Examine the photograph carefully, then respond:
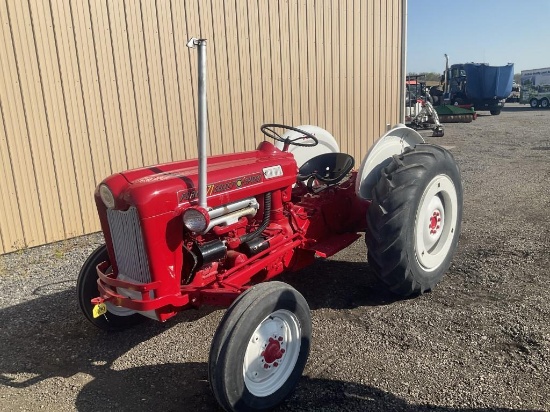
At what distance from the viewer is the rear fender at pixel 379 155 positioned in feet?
12.5

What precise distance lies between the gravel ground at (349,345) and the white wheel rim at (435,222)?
26 cm

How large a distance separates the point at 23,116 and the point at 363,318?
409cm

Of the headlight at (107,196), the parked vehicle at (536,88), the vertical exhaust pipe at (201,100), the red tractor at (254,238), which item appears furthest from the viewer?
the parked vehicle at (536,88)

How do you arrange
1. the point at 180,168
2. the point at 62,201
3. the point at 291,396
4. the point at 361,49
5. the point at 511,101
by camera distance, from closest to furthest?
1. the point at 291,396
2. the point at 180,168
3. the point at 62,201
4. the point at 361,49
5. the point at 511,101

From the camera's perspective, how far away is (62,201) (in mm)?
Answer: 5648

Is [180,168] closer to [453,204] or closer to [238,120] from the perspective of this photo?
[453,204]

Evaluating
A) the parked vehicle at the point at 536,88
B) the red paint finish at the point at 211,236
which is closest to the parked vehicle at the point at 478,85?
the parked vehicle at the point at 536,88

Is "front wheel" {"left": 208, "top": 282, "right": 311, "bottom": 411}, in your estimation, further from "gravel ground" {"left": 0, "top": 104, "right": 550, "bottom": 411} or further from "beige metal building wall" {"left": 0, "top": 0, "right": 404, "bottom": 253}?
"beige metal building wall" {"left": 0, "top": 0, "right": 404, "bottom": 253}

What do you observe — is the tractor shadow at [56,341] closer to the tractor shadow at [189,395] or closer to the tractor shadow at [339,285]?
the tractor shadow at [189,395]

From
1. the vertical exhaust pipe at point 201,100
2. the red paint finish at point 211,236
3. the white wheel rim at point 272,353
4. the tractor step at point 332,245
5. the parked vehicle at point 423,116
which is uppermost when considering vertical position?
the vertical exhaust pipe at point 201,100

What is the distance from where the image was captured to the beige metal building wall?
17.2 ft

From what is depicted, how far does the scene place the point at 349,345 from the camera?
3176mm

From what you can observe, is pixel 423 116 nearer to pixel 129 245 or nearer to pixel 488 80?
pixel 488 80

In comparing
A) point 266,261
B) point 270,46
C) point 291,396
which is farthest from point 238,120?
point 291,396
